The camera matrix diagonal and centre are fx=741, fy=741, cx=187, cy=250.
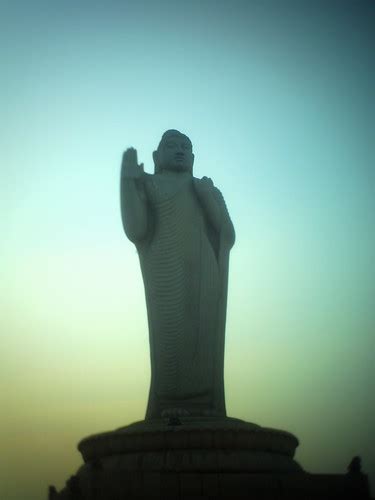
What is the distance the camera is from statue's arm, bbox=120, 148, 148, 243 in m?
11.2

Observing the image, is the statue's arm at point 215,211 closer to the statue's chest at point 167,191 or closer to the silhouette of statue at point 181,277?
the silhouette of statue at point 181,277

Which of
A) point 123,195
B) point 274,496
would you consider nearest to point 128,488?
point 274,496

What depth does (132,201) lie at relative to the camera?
444 inches

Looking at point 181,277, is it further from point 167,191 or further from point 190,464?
point 190,464

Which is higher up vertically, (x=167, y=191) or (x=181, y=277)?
(x=167, y=191)

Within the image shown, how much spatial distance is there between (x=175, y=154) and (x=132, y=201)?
1330 millimetres

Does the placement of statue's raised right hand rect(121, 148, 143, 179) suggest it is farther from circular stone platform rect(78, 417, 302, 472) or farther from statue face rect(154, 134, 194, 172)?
circular stone platform rect(78, 417, 302, 472)

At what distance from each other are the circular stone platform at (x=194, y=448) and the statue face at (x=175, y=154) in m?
4.43

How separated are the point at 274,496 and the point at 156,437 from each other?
157cm

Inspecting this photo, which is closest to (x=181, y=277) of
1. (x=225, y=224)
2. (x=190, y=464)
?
(x=225, y=224)

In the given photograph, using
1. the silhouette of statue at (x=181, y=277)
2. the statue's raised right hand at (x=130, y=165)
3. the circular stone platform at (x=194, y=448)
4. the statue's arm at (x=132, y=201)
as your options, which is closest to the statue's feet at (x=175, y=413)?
the silhouette of statue at (x=181, y=277)

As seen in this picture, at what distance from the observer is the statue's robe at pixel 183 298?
34.8 ft

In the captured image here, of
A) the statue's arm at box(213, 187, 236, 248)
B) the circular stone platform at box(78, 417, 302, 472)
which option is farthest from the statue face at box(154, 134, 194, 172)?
the circular stone platform at box(78, 417, 302, 472)

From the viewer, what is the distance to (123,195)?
11344 mm
